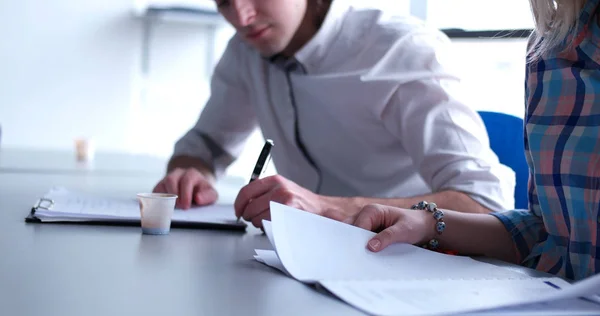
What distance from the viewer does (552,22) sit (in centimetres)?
107

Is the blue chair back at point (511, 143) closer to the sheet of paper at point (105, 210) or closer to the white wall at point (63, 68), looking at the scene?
the sheet of paper at point (105, 210)

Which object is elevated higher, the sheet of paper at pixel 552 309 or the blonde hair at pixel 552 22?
the blonde hair at pixel 552 22

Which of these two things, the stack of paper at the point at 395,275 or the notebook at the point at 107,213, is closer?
the stack of paper at the point at 395,275

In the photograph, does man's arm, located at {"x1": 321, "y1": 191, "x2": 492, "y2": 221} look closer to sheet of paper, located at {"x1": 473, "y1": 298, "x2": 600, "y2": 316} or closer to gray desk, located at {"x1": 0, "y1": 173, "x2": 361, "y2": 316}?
gray desk, located at {"x1": 0, "y1": 173, "x2": 361, "y2": 316}

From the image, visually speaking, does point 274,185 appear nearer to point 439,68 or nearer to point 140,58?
point 439,68

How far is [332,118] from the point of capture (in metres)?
1.79

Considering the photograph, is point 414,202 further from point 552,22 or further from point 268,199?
point 552,22

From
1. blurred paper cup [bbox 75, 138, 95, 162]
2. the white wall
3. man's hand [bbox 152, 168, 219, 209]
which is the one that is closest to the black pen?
man's hand [bbox 152, 168, 219, 209]

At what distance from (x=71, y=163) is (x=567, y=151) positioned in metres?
1.86

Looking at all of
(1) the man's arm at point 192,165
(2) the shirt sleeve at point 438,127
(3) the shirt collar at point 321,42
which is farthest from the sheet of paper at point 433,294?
(1) the man's arm at point 192,165

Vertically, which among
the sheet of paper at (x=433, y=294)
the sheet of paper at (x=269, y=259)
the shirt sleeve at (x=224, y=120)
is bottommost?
the shirt sleeve at (x=224, y=120)

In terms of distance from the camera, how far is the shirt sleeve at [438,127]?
56.8 inches

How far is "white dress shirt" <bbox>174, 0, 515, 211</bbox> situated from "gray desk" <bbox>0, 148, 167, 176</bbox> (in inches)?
15.3

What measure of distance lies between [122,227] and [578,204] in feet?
2.33
